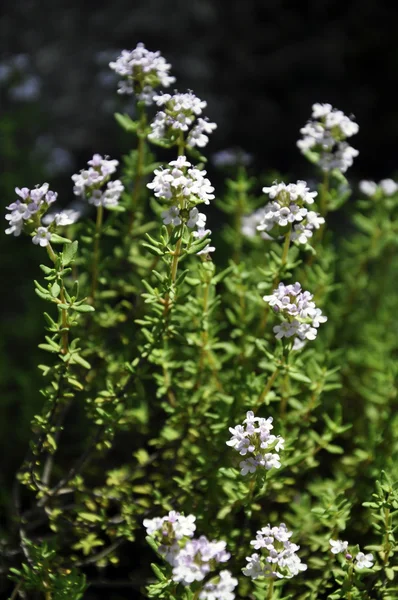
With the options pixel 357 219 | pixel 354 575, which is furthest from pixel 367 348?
pixel 354 575

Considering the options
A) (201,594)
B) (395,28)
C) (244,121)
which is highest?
(395,28)

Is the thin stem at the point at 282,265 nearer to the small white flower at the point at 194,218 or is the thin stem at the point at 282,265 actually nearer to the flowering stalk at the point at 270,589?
the small white flower at the point at 194,218

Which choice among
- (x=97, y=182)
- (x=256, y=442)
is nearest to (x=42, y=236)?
(x=97, y=182)

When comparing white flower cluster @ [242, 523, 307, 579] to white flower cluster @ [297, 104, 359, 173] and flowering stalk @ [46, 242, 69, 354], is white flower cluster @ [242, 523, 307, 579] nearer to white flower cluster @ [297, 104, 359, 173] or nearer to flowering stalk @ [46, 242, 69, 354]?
flowering stalk @ [46, 242, 69, 354]

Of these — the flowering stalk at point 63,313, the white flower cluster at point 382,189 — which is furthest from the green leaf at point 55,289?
the white flower cluster at point 382,189

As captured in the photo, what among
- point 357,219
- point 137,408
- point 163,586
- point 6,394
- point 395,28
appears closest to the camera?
point 163,586

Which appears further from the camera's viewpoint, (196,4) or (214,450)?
(196,4)

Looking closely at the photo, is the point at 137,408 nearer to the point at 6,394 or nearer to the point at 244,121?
the point at 6,394
